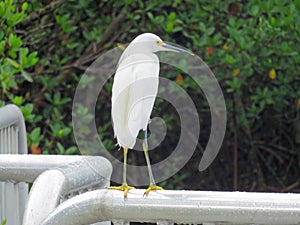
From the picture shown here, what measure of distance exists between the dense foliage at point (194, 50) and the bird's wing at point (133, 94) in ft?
8.67

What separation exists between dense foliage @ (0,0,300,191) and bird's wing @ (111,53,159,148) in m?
2.64

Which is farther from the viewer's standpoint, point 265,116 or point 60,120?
point 265,116

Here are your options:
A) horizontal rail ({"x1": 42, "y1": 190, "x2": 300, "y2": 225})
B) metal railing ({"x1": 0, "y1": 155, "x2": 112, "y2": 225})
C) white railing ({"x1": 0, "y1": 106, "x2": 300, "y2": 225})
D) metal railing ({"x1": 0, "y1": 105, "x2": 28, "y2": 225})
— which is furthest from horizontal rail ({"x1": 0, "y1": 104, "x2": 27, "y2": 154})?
horizontal rail ({"x1": 42, "y1": 190, "x2": 300, "y2": 225})

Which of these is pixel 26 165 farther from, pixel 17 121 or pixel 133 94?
pixel 17 121

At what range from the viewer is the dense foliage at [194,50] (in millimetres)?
4938

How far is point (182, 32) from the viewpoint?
5289 millimetres

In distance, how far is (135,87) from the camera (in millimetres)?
1881

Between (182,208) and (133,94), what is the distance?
40cm

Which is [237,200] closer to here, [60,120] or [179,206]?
[179,206]

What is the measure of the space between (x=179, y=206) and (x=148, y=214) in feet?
0.19

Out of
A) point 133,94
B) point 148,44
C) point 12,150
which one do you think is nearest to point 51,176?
point 133,94

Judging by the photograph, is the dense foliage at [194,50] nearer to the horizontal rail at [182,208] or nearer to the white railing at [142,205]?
the white railing at [142,205]

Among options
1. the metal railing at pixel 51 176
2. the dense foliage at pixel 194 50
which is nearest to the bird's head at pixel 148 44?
the metal railing at pixel 51 176

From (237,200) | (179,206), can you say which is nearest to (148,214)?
(179,206)
